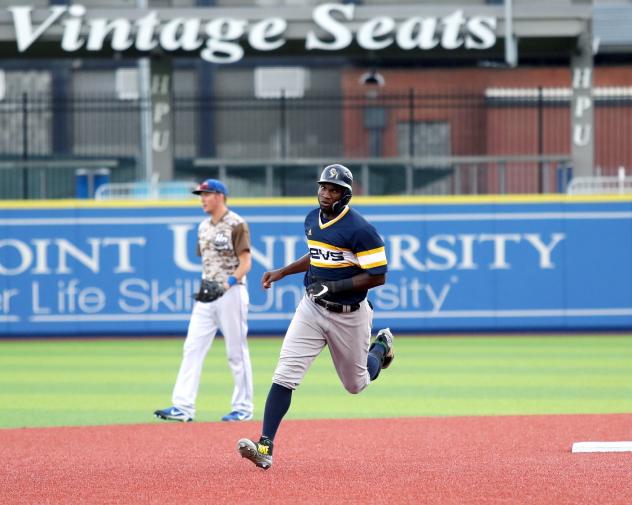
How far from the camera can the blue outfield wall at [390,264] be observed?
19.8 m

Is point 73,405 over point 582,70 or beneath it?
beneath

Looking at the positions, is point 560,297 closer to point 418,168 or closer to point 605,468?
point 418,168

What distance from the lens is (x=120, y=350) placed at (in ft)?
59.1

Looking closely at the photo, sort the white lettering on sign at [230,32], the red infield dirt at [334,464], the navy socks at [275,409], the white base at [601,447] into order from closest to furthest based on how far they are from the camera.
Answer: the red infield dirt at [334,464] → the navy socks at [275,409] → the white base at [601,447] → the white lettering on sign at [230,32]

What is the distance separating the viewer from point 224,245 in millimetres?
10727

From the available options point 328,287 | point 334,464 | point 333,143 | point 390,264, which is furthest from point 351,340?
point 333,143

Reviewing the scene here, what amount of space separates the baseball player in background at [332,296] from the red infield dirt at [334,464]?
55cm

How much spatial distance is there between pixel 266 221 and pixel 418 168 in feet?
24.3

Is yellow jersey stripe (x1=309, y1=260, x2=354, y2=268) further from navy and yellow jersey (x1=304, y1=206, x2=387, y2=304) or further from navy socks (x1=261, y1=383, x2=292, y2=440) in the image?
navy socks (x1=261, y1=383, x2=292, y2=440)

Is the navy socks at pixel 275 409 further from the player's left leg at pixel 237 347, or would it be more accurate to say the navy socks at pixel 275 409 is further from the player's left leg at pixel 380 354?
the player's left leg at pixel 237 347

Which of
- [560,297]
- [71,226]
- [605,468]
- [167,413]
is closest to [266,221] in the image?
[71,226]

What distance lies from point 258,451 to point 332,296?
3.57ft

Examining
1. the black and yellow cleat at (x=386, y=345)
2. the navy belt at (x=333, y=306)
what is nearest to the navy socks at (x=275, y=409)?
the navy belt at (x=333, y=306)

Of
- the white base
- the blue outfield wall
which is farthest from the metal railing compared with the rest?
the white base
